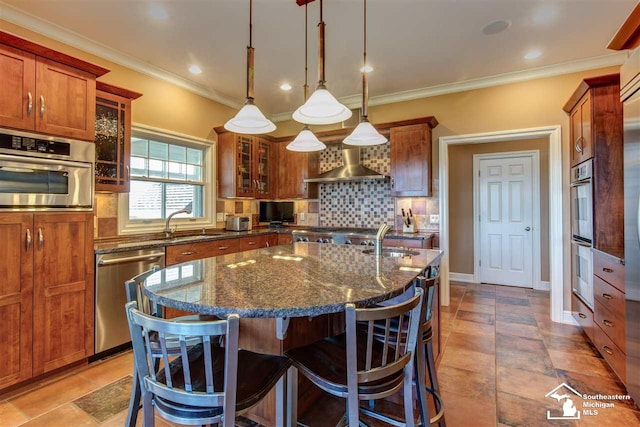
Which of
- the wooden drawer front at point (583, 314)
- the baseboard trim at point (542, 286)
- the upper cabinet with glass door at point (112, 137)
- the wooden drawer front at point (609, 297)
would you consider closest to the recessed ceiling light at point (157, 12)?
the upper cabinet with glass door at point (112, 137)

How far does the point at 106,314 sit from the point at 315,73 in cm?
320

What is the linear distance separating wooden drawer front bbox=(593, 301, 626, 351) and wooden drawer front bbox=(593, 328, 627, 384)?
46 millimetres

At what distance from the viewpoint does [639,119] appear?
1.81 metres

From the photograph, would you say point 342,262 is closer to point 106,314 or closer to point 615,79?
point 106,314

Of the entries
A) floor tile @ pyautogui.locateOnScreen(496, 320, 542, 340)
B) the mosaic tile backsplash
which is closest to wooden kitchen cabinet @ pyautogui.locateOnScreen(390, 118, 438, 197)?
the mosaic tile backsplash

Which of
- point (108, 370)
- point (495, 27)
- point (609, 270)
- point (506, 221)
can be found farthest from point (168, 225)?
point (506, 221)

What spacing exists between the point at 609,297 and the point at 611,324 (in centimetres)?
19

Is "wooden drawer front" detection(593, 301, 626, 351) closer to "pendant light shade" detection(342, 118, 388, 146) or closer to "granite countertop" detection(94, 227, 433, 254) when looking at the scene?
"granite countertop" detection(94, 227, 433, 254)

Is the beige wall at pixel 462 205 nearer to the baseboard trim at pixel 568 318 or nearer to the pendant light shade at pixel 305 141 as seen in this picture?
the baseboard trim at pixel 568 318

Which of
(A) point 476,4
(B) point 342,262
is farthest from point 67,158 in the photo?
(A) point 476,4

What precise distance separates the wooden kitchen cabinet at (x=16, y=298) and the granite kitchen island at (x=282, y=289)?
122cm

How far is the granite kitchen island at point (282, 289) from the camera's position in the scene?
112cm

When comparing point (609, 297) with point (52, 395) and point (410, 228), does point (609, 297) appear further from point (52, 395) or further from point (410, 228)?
point (52, 395)

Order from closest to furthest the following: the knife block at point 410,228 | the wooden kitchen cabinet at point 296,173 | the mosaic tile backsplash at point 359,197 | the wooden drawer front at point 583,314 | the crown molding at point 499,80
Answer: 1. the wooden drawer front at point 583,314
2. the crown molding at point 499,80
3. the knife block at point 410,228
4. the mosaic tile backsplash at point 359,197
5. the wooden kitchen cabinet at point 296,173
